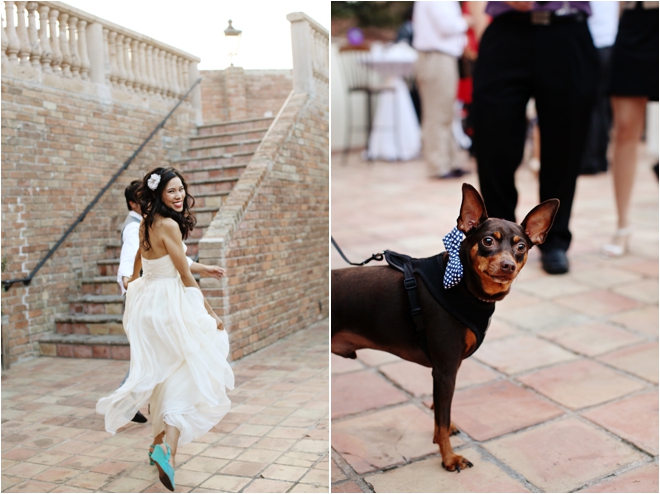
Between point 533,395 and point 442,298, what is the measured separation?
50.4 inches

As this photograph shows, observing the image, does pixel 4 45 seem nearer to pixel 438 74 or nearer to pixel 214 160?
pixel 214 160

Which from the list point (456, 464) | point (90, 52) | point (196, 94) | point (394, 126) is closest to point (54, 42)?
point (90, 52)

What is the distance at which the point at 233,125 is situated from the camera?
2482 mm

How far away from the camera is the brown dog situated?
4.36ft

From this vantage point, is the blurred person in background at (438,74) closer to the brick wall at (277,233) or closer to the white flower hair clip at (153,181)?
the brick wall at (277,233)

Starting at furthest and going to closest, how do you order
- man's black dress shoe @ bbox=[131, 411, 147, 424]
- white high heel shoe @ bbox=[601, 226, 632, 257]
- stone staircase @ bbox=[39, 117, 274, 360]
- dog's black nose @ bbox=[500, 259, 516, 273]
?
1. white high heel shoe @ bbox=[601, 226, 632, 257]
2. man's black dress shoe @ bbox=[131, 411, 147, 424]
3. stone staircase @ bbox=[39, 117, 274, 360]
4. dog's black nose @ bbox=[500, 259, 516, 273]

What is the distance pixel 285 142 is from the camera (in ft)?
8.04

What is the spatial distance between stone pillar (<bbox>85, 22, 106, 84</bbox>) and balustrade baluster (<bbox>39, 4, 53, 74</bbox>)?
0.19 metres

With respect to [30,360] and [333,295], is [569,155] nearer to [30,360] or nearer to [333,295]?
[333,295]

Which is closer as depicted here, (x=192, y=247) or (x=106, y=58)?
(x=192, y=247)

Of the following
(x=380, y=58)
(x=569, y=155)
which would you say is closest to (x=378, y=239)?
(x=569, y=155)

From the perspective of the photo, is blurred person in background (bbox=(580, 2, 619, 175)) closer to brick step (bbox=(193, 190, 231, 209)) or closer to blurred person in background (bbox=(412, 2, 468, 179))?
blurred person in background (bbox=(412, 2, 468, 179))

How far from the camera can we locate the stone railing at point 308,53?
211 cm

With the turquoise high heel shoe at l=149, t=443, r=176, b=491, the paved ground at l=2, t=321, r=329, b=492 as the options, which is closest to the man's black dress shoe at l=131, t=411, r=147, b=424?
the paved ground at l=2, t=321, r=329, b=492
